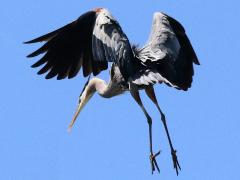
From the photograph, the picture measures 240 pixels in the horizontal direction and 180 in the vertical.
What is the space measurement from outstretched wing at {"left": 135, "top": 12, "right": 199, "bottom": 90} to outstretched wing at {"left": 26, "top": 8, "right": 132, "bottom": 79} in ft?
1.41

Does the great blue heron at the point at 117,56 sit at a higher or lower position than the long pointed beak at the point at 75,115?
higher

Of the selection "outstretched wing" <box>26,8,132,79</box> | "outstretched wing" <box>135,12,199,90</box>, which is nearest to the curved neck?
"outstretched wing" <box>26,8,132,79</box>

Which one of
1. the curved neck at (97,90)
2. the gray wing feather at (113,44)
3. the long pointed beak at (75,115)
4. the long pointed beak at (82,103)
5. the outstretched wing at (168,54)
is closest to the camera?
the outstretched wing at (168,54)

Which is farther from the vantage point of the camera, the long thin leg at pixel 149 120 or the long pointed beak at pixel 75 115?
the long pointed beak at pixel 75 115

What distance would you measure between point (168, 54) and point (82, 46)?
1657 mm

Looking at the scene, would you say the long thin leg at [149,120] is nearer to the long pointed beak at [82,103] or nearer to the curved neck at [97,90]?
the curved neck at [97,90]

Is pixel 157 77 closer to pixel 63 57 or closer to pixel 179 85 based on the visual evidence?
pixel 179 85

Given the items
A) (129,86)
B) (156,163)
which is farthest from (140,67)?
(156,163)

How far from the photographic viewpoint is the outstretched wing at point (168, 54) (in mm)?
18438

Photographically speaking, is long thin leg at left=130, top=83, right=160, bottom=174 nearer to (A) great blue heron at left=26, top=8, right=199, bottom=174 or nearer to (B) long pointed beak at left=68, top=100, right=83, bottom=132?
(A) great blue heron at left=26, top=8, right=199, bottom=174

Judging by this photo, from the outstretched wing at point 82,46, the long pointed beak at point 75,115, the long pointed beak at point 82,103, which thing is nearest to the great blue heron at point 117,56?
the outstretched wing at point 82,46

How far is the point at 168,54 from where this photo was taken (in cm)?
1884

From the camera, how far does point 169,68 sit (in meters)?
18.5

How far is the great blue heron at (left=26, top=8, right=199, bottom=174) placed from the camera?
18.5 m
